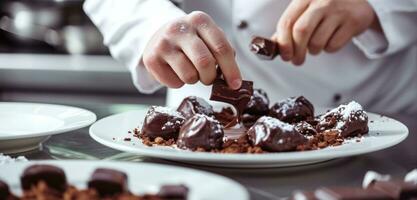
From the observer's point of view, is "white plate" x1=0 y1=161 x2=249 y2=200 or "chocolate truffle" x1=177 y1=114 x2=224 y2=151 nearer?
"white plate" x1=0 y1=161 x2=249 y2=200

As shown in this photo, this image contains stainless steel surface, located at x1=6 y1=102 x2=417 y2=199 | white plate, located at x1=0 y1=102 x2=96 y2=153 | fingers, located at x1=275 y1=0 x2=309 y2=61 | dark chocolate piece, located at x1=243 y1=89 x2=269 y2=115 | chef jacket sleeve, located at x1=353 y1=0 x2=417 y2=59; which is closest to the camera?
stainless steel surface, located at x1=6 y1=102 x2=417 y2=199

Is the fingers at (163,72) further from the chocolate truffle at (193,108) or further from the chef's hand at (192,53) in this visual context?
the chocolate truffle at (193,108)

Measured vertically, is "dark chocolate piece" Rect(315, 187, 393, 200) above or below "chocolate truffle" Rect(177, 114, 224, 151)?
above

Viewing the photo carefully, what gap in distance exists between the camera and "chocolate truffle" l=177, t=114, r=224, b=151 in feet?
3.65

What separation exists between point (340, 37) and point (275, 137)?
0.54m

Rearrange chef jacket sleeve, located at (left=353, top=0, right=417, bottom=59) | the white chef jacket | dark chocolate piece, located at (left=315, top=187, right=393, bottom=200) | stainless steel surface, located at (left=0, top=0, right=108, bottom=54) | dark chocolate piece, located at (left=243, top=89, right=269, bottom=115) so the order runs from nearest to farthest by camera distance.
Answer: dark chocolate piece, located at (left=315, top=187, right=393, bottom=200) < dark chocolate piece, located at (left=243, top=89, right=269, bottom=115) < chef jacket sleeve, located at (left=353, top=0, right=417, bottom=59) < the white chef jacket < stainless steel surface, located at (left=0, top=0, right=108, bottom=54)

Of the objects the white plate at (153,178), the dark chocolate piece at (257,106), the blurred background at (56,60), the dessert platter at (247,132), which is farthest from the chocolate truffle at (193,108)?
the blurred background at (56,60)

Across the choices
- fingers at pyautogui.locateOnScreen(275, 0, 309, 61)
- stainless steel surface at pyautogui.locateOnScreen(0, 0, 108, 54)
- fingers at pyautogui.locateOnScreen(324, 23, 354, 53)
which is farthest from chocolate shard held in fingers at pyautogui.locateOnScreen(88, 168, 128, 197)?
stainless steel surface at pyautogui.locateOnScreen(0, 0, 108, 54)

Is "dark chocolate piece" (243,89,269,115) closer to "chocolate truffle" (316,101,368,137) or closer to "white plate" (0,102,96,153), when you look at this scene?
"chocolate truffle" (316,101,368,137)

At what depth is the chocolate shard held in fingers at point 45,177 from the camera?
0.87 m

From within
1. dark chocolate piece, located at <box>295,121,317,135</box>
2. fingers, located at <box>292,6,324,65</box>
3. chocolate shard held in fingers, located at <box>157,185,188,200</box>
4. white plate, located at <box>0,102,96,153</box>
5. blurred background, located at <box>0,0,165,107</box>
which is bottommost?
blurred background, located at <box>0,0,165,107</box>

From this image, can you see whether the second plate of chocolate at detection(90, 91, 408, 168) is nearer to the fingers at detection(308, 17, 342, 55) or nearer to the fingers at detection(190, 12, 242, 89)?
the fingers at detection(190, 12, 242, 89)

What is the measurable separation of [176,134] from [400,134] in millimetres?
351

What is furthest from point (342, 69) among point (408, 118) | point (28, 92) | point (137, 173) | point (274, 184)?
point (28, 92)
